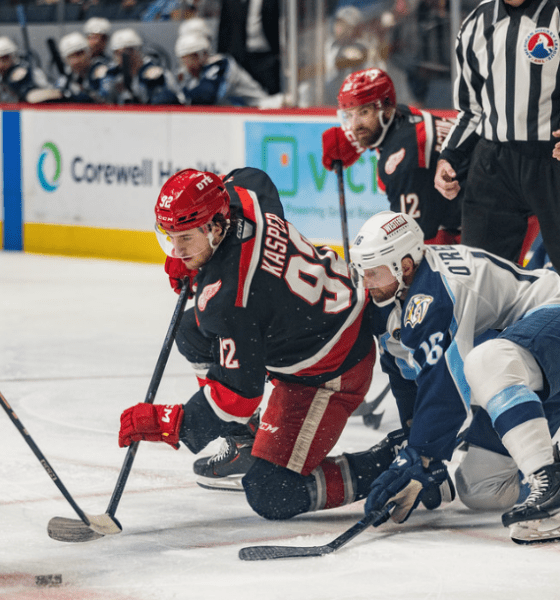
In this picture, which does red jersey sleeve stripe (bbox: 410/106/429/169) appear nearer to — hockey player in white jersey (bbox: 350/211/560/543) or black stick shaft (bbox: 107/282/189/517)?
hockey player in white jersey (bbox: 350/211/560/543)

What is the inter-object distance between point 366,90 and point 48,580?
1.94 meters

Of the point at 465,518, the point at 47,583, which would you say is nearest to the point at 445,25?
the point at 465,518

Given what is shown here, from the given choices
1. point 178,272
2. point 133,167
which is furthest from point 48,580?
point 133,167

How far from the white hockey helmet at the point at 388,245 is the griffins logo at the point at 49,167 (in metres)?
5.57

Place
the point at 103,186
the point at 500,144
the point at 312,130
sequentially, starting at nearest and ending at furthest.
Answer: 1. the point at 500,144
2. the point at 312,130
3. the point at 103,186

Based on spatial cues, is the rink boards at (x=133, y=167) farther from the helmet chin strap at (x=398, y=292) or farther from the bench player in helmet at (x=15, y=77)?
the helmet chin strap at (x=398, y=292)

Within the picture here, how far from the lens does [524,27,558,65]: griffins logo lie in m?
3.18

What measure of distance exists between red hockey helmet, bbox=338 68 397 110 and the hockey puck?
6.19 ft

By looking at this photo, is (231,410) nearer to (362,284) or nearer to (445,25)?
(362,284)

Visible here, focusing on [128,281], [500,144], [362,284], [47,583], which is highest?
[500,144]

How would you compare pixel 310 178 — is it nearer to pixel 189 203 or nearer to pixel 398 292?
pixel 398 292

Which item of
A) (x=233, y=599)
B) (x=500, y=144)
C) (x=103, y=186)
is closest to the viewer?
(x=233, y=599)

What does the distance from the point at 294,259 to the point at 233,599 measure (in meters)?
0.84

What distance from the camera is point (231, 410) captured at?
2.58 meters
